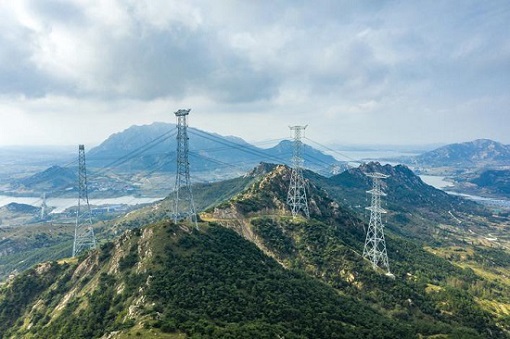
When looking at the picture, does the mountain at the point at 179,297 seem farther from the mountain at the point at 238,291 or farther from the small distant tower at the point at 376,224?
the small distant tower at the point at 376,224

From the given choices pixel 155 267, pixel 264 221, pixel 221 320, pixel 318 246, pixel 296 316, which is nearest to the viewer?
pixel 221 320

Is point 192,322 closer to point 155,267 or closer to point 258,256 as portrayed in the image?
point 155,267

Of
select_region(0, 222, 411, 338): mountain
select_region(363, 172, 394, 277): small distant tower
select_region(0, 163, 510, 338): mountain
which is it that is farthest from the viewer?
select_region(363, 172, 394, 277): small distant tower

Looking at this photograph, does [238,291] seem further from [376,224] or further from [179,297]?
[376,224]

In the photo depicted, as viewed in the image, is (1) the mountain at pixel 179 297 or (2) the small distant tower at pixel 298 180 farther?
(2) the small distant tower at pixel 298 180

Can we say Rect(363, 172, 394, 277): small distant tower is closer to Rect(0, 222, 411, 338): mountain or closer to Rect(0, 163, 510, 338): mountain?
Rect(0, 163, 510, 338): mountain

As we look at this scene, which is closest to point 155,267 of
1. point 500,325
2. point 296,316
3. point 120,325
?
point 120,325

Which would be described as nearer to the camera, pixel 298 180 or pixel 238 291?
pixel 238 291

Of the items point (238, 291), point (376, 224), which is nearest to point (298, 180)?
point (376, 224)

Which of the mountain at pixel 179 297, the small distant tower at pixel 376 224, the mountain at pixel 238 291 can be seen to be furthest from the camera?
the small distant tower at pixel 376 224

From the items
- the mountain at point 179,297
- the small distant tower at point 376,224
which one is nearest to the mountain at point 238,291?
the mountain at point 179,297

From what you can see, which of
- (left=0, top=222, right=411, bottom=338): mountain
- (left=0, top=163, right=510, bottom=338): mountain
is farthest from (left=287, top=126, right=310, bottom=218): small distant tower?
(left=0, top=222, right=411, bottom=338): mountain
